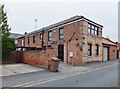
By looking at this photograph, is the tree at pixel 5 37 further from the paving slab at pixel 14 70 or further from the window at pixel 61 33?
the window at pixel 61 33

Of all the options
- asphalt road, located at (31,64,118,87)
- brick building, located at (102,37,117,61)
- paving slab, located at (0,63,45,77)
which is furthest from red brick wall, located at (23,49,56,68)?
brick building, located at (102,37,117,61)

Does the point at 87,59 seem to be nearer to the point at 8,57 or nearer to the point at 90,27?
the point at 90,27

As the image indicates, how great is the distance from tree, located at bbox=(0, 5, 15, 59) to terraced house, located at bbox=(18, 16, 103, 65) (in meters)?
4.16

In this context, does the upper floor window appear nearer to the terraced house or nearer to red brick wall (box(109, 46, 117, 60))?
the terraced house

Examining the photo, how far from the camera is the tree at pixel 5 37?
66.5 ft

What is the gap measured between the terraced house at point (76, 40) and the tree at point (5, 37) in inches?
164

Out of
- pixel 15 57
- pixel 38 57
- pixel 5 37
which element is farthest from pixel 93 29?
pixel 5 37

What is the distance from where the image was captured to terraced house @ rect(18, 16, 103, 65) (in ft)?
71.5

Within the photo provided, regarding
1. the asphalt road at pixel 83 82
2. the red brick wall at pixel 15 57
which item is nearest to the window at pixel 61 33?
the red brick wall at pixel 15 57

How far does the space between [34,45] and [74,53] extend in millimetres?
11112

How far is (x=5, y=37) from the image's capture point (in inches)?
808

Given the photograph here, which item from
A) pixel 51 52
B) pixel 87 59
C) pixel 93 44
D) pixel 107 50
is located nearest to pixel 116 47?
pixel 107 50

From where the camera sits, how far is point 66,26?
24.0 metres

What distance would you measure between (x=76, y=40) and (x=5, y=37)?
8163 mm
